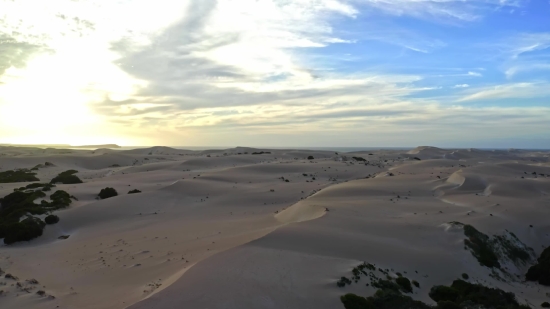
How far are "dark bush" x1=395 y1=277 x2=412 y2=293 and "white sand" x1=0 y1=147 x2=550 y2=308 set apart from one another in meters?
0.24

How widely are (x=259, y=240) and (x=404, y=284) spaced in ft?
15.9

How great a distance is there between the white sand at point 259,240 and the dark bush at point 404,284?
0.24m

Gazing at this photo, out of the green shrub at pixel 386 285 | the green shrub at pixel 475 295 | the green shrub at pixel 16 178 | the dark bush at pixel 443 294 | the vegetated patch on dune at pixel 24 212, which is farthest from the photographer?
the green shrub at pixel 16 178

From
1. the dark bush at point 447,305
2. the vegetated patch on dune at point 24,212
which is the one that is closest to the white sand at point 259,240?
the vegetated patch on dune at point 24,212

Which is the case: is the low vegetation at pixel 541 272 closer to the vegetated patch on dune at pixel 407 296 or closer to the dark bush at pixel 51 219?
the vegetated patch on dune at pixel 407 296

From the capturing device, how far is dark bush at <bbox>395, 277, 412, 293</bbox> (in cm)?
1173

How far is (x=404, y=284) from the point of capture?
11.8 meters

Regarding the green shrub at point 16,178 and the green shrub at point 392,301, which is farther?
the green shrub at point 16,178

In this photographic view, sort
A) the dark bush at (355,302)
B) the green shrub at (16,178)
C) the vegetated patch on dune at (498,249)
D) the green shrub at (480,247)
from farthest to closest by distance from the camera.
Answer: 1. the green shrub at (16,178)
2. the vegetated patch on dune at (498,249)
3. the green shrub at (480,247)
4. the dark bush at (355,302)

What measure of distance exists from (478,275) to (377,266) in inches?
159

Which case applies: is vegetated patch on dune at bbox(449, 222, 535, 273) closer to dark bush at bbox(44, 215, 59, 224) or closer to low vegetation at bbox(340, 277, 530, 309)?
low vegetation at bbox(340, 277, 530, 309)

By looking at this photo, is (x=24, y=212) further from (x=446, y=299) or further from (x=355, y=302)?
(x=446, y=299)

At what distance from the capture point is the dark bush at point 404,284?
462 inches

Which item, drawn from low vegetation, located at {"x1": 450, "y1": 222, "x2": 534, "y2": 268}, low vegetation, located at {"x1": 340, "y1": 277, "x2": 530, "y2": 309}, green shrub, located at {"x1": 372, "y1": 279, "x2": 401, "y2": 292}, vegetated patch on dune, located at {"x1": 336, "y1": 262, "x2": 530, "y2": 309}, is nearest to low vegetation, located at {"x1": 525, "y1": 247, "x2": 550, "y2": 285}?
low vegetation, located at {"x1": 450, "y1": 222, "x2": 534, "y2": 268}
